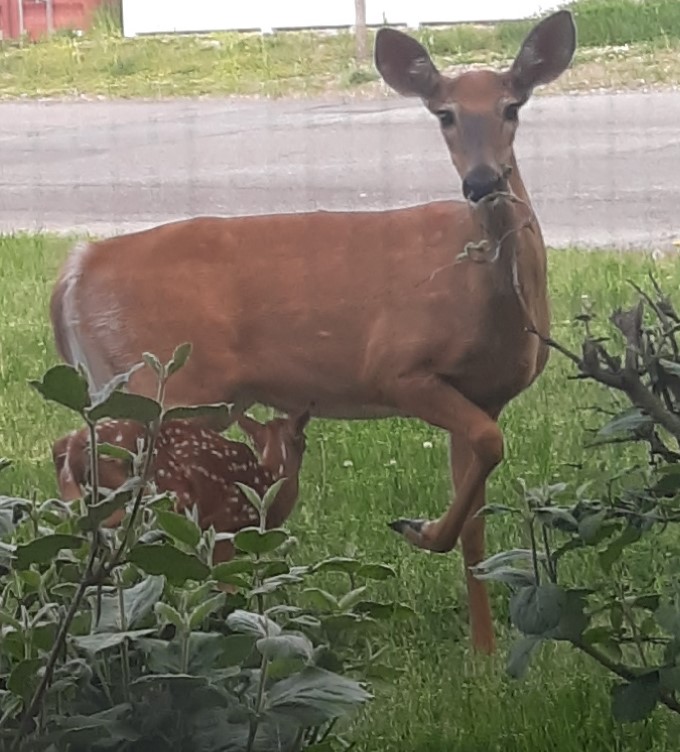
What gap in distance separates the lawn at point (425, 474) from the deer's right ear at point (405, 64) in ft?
0.87

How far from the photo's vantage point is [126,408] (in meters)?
0.76

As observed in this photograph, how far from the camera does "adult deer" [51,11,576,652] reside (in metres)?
1.50

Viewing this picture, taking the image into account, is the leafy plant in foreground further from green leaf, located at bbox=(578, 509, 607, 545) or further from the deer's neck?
the deer's neck

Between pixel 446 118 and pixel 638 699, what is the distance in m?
0.68

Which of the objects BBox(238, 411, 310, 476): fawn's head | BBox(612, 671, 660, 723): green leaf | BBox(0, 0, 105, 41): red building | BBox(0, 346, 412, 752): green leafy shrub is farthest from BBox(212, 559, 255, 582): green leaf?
BBox(0, 0, 105, 41): red building

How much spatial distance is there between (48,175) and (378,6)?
44 centimetres

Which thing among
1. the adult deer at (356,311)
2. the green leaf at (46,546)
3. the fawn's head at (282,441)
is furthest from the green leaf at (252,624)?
the fawn's head at (282,441)

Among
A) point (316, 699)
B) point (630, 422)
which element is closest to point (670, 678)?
point (630, 422)

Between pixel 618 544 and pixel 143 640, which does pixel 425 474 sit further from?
pixel 143 640

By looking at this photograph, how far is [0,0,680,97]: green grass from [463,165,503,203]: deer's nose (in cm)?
15

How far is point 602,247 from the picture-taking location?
1666 mm

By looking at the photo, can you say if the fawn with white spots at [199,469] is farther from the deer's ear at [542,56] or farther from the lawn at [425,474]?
the deer's ear at [542,56]

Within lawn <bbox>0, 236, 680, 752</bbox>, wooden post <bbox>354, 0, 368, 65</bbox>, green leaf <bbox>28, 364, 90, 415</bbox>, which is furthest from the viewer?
wooden post <bbox>354, 0, 368, 65</bbox>

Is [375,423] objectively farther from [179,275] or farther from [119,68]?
[119,68]
